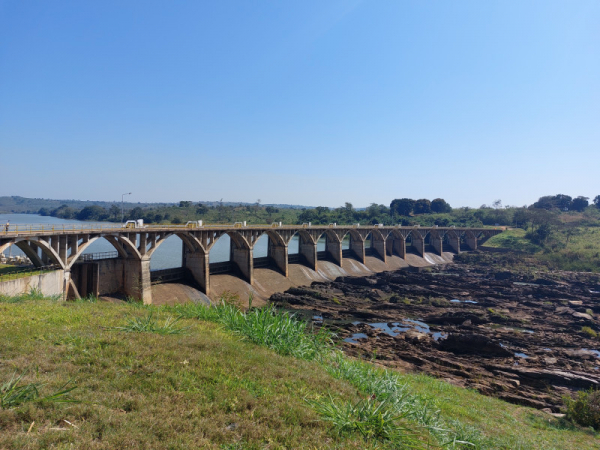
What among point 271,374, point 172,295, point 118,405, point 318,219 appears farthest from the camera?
point 318,219

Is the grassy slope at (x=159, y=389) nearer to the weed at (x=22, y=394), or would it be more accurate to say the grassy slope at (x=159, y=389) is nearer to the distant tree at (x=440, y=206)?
the weed at (x=22, y=394)

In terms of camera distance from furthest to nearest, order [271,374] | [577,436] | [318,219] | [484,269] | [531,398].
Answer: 1. [318,219]
2. [484,269]
3. [531,398]
4. [577,436]
5. [271,374]

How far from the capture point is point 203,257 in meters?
41.9

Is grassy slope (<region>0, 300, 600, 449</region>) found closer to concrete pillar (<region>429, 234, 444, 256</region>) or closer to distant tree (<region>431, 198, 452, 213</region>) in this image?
concrete pillar (<region>429, 234, 444, 256</region>)

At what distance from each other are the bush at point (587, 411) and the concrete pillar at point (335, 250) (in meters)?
51.3

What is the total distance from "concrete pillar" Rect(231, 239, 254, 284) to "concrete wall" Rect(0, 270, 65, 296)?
23321 mm

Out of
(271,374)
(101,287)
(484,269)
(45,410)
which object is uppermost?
(45,410)

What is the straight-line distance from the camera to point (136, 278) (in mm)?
35406

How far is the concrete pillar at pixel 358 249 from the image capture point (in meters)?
75.6

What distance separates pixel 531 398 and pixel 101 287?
33.9m

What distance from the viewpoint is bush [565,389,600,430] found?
16828 mm

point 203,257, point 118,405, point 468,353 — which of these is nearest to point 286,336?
point 118,405

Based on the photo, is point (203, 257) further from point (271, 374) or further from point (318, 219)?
point (318, 219)

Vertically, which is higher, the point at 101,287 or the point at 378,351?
the point at 101,287
